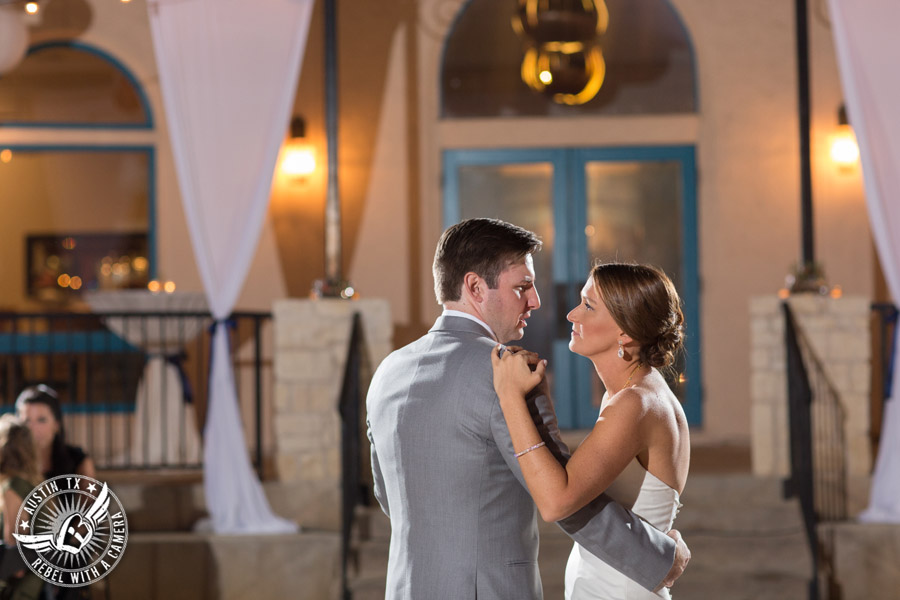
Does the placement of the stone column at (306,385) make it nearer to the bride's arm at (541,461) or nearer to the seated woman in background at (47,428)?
the seated woman in background at (47,428)

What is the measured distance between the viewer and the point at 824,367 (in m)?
5.71

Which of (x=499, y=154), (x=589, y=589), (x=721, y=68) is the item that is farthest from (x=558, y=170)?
(x=589, y=589)

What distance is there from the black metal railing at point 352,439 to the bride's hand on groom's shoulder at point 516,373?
3.16m

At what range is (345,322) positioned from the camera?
5.61 metres

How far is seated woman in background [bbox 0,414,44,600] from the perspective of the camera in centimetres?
370

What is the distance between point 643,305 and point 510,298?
1.39 ft

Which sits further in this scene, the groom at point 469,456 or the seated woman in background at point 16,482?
the seated woman in background at point 16,482

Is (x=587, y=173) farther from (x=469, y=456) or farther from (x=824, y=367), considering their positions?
(x=469, y=456)

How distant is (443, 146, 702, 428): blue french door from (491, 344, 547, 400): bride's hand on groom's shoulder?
589 cm

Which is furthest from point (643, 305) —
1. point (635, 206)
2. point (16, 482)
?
point (635, 206)

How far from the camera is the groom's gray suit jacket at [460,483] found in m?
1.89

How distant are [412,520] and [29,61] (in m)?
7.06
